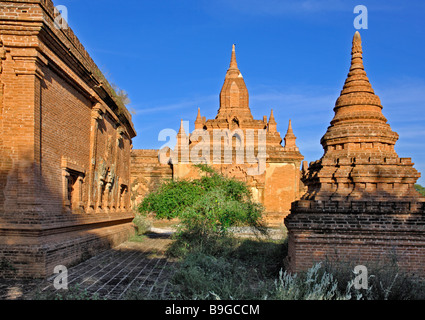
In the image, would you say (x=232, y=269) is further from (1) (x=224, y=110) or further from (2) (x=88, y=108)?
(1) (x=224, y=110)

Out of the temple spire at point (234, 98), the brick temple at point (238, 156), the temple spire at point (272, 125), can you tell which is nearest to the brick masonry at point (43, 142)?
the brick temple at point (238, 156)

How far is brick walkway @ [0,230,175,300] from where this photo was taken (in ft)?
20.2

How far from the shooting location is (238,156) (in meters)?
23.0

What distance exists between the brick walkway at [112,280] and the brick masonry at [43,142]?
0.51 metres

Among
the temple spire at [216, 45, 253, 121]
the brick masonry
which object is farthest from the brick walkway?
the temple spire at [216, 45, 253, 121]

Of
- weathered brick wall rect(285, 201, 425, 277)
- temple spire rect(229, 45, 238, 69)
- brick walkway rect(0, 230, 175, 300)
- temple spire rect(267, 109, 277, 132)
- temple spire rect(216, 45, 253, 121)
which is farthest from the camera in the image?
temple spire rect(229, 45, 238, 69)

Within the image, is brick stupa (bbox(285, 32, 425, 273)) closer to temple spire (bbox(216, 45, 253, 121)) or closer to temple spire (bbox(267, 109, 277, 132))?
temple spire (bbox(216, 45, 253, 121))

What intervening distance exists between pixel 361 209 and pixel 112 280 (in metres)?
5.16

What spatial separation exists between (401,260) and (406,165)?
1872 millimetres

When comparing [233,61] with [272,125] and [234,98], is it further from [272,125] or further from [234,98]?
[272,125]

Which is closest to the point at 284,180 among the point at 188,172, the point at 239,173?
the point at 239,173

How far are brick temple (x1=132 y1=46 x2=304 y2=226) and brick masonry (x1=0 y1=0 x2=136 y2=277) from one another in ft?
37.5

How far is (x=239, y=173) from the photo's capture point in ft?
74.4

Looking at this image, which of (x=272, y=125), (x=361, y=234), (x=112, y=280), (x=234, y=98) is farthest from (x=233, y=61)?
(x=112, y=280)
